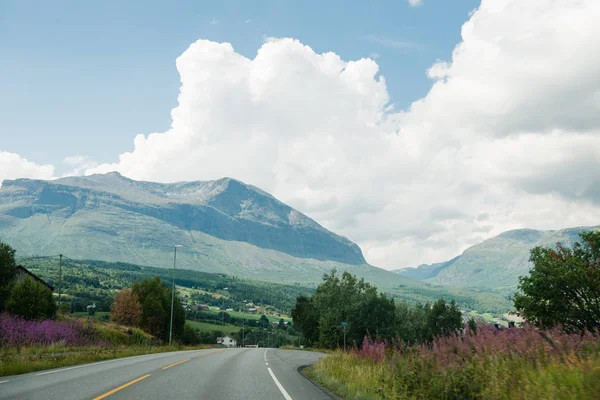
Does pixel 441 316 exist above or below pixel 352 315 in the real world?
below

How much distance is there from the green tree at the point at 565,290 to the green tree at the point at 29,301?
168 feet

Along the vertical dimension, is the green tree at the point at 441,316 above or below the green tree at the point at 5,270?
below

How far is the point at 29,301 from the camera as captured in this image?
57.4 meters

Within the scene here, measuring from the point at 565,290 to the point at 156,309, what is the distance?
69.9 m

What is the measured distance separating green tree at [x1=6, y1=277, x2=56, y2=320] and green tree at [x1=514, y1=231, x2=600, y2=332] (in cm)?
5133

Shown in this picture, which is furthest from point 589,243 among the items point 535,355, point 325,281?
point 325,281

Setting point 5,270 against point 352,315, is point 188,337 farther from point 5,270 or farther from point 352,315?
point 5,270

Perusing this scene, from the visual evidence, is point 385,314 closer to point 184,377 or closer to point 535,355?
point 184,377

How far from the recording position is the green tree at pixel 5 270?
190 ft

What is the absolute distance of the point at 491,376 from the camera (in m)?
9.12

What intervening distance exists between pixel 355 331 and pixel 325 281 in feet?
48.2

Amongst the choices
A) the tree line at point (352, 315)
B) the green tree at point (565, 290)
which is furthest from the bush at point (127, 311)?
the green tree at point (565, 290)

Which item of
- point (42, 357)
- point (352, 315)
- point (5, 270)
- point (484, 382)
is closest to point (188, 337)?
point (352, 315)

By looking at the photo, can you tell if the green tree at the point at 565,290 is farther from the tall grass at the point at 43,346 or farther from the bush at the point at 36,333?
the bush at the point at 36,333
